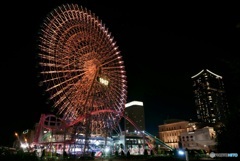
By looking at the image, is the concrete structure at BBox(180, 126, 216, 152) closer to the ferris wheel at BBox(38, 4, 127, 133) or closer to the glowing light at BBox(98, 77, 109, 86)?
the ferris wheel at BBox(38, 4, 127, 133)

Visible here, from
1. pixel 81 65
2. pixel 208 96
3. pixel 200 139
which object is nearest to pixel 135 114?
pixel 208 96

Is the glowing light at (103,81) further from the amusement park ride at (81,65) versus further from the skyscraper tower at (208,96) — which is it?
the skyscraper tower at (208,96)

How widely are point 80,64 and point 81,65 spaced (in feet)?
0.94

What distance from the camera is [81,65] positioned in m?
37.3

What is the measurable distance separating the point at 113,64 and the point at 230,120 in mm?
28895

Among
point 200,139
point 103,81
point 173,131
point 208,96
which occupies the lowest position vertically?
point 200,139

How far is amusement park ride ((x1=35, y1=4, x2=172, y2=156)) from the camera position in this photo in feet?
109

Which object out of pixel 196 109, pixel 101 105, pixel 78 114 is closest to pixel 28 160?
pixel 78 114

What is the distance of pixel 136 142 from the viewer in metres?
84.7

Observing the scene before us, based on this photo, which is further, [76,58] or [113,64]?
[113,64]

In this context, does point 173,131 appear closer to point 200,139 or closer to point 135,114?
point 200,139

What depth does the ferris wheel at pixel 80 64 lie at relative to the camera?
33.2 meters

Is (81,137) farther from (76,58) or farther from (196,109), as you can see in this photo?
(196,109)

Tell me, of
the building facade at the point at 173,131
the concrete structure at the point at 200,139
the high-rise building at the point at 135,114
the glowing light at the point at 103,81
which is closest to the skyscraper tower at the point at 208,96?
the building facade at the point at 173,131
